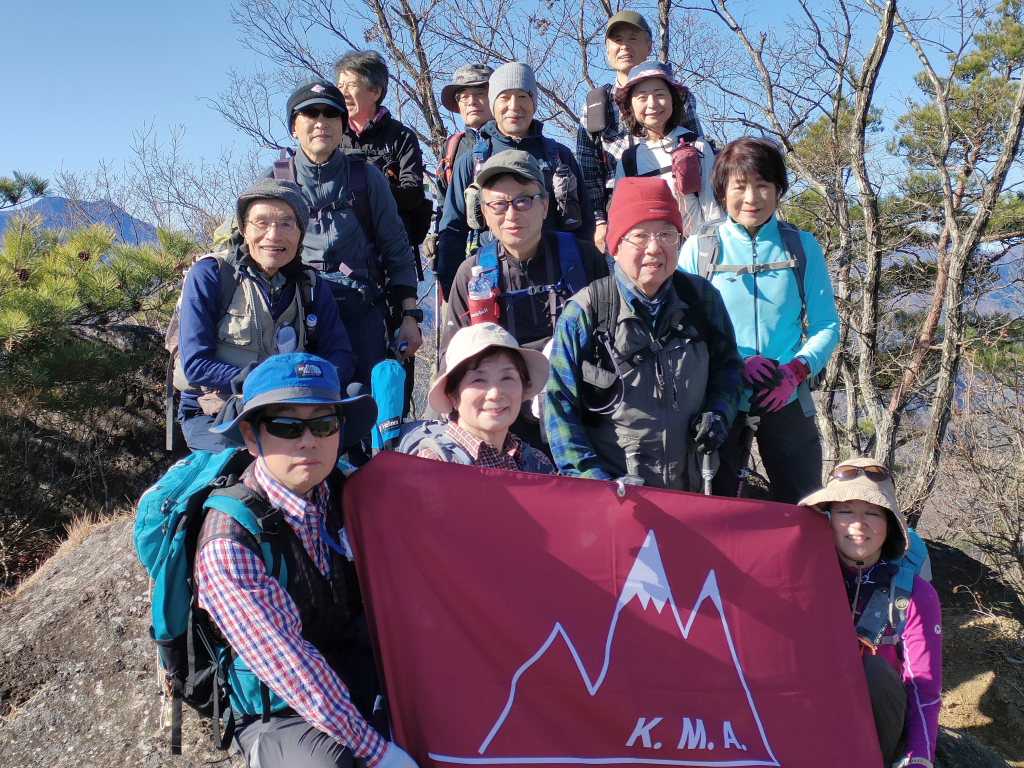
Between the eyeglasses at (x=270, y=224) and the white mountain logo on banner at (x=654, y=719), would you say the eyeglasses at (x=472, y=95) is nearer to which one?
the eyeglasses at (x=270, y=224)

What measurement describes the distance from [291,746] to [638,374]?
204 centimetres

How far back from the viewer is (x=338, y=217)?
4641mm

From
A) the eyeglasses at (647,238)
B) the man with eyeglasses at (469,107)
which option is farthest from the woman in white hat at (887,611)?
the man with eyeglasses at (469,107)

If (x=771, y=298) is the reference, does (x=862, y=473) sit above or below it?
below

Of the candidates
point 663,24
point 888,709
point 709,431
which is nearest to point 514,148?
point 709,431

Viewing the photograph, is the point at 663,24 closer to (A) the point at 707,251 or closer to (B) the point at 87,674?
(A) the point at 707,251

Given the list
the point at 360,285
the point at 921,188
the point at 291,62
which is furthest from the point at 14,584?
the point at 921,188

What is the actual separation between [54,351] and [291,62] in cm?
805

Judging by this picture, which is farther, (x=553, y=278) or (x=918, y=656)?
(x=553, y=278)

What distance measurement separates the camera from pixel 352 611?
2762 millimetres

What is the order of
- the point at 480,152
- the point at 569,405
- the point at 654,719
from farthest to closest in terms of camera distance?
the point at 480,152 → the point at 569,405 → the point at 654,719

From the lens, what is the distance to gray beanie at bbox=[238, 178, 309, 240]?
370cm

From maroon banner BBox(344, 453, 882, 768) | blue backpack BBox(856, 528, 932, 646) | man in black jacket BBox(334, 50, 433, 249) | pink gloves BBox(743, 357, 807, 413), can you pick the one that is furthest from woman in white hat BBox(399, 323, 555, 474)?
man in black jacket BBox(334, 50, 433, 249)

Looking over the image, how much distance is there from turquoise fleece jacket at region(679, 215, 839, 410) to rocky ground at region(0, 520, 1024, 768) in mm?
2315
